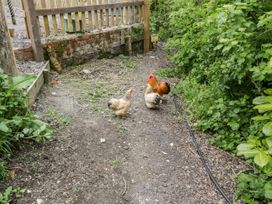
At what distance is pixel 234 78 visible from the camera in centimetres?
302

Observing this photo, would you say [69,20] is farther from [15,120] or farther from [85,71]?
[15,120]

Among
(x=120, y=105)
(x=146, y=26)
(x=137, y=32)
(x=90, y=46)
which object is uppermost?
(x=146, y=26)

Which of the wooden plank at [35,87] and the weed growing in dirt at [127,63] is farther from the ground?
the wooden plank at [35,87]

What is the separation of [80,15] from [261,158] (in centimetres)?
486

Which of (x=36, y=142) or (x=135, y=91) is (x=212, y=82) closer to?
(x=135, y=91)

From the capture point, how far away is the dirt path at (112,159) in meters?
2.42

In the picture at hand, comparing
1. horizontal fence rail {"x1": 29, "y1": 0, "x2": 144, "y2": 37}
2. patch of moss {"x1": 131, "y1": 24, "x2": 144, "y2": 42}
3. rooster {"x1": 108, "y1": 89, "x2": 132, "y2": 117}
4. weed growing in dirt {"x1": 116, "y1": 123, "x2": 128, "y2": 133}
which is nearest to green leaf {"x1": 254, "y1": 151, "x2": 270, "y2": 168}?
weed growing in dirt {"x1": 116, "y1": 123, "x2": 128, "y2": 133}

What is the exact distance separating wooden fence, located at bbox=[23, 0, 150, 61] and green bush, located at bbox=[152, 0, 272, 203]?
182 centimetres

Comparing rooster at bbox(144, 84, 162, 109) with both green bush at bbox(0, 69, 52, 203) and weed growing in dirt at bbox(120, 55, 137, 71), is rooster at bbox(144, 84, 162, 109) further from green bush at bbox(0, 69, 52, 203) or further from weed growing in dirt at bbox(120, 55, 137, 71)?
weed growing in dirt at bbox(120, 55, 137, 71)

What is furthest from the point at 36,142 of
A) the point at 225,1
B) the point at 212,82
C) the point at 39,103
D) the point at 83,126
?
the point at 225,1

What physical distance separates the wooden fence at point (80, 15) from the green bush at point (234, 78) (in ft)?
5.97

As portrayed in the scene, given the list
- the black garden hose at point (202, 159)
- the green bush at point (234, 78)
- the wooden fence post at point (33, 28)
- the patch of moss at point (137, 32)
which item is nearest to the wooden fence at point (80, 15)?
the wooden fence post at point (33, 28)

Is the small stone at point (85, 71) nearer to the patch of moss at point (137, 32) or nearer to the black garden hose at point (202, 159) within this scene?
the patch of moss at point (137, 32)

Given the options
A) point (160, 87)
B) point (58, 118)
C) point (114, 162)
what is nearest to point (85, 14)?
point (160, 87)
